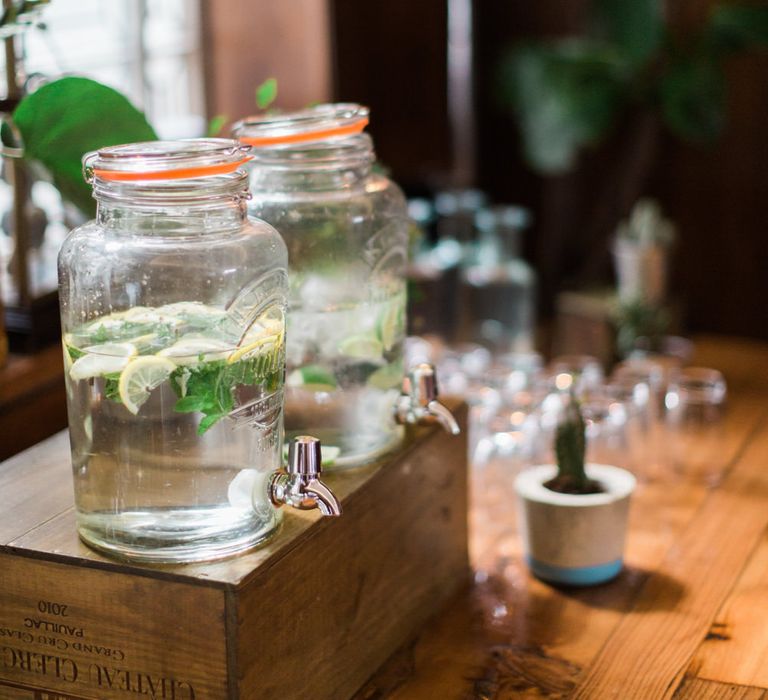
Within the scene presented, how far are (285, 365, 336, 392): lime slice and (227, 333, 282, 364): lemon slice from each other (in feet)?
0.57

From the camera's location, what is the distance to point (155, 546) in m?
1.06

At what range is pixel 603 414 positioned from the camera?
176 cm

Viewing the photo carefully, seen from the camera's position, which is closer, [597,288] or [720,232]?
[597,288]

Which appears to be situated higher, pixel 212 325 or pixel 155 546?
pixel 212 325

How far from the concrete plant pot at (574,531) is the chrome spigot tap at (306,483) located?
1.35 ft

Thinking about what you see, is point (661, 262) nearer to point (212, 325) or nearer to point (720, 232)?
point (720, 232)

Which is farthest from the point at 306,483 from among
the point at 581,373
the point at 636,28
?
the point at 636,28

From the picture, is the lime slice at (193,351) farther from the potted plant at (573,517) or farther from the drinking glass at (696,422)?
the drinking glass at (696,422)

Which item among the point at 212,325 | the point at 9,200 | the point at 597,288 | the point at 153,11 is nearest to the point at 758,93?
the point at 597,288

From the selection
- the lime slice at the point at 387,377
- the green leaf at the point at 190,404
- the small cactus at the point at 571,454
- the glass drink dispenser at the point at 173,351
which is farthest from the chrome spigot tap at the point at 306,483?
the small cactus at the point at 571,454

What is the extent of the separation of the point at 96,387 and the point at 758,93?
9.01ft

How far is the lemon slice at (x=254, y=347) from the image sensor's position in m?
1.02

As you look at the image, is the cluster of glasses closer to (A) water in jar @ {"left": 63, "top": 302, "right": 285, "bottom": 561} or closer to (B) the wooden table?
(B) the wooden table

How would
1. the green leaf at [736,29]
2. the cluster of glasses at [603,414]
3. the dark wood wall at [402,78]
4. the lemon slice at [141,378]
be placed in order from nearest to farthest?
the lemon slice at [141,378], the cluster of glasses at [603,414], the dark wood wall at [402,78], the green leaf at [736,29]
